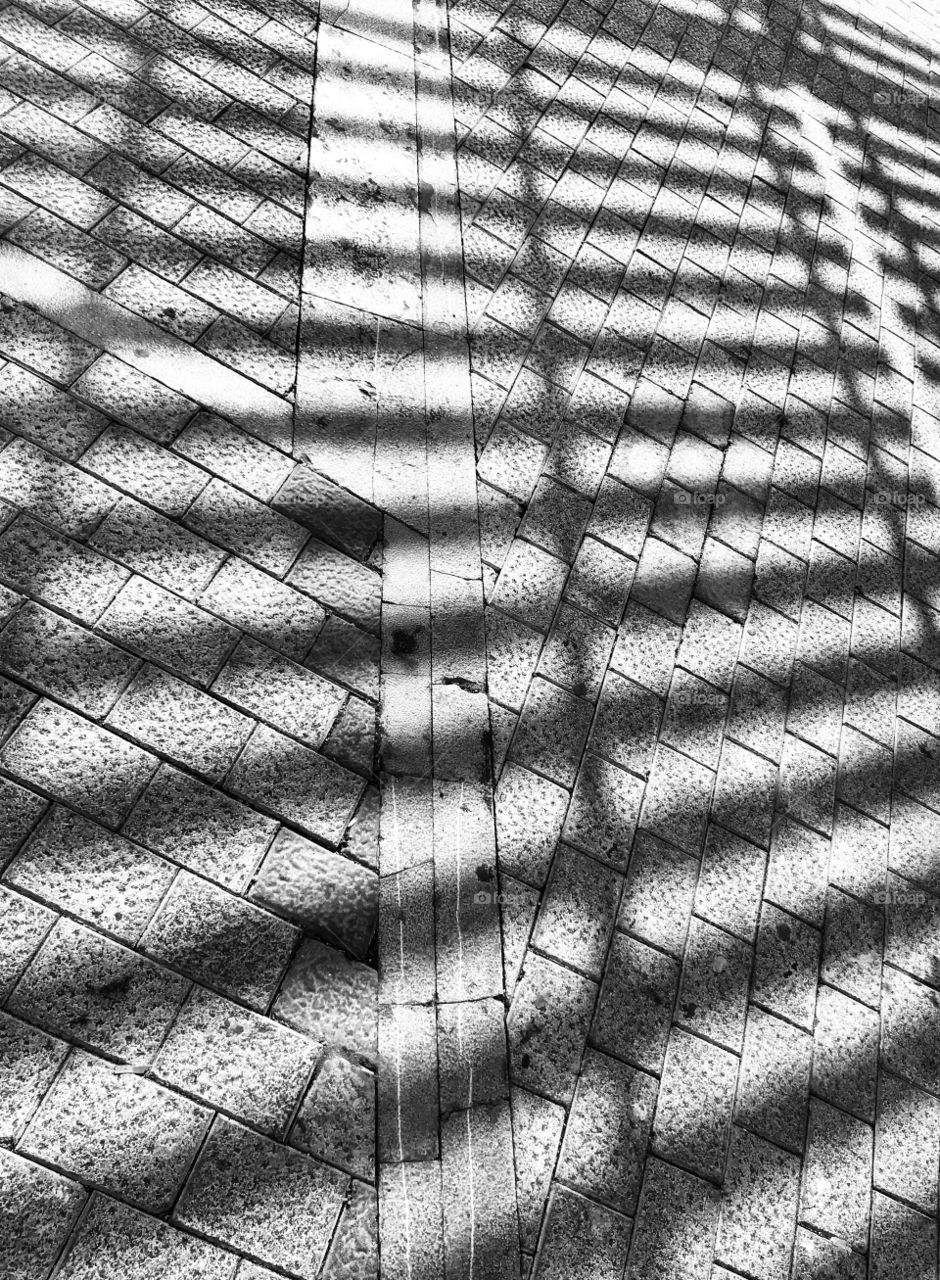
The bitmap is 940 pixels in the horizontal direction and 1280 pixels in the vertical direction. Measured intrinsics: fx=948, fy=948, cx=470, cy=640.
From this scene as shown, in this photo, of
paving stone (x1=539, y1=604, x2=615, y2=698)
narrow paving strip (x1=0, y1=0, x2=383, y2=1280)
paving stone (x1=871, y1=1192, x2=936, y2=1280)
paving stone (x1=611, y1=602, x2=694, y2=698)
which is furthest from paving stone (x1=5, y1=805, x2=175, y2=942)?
paving stone (x1=871, y1=1192, x2=936, y2=1280)

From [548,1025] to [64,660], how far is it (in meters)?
1.51

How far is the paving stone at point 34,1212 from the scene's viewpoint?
1.77 metres

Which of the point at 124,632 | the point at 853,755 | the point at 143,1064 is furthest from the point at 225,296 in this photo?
the point at 853,755

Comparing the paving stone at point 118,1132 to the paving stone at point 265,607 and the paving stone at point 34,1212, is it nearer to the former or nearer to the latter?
the paving stone at point 34,1212

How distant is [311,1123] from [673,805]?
4.39ft

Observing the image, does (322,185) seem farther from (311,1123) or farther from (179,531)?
(311,1123)

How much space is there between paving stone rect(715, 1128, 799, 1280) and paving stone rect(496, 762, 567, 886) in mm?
836

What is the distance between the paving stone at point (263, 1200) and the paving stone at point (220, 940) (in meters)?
0.29

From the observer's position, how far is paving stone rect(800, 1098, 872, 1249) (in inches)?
95.1

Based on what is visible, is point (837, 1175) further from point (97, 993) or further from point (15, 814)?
point (15, 814)

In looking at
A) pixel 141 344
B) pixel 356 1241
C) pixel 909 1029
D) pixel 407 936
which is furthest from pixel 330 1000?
pixel 141 344

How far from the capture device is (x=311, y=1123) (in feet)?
6.82

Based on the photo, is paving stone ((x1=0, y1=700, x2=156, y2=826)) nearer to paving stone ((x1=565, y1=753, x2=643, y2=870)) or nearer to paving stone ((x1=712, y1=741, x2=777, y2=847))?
paving stone ((x1=565, y1=753, x2=643, y2=870))

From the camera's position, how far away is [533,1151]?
87.0 inches
